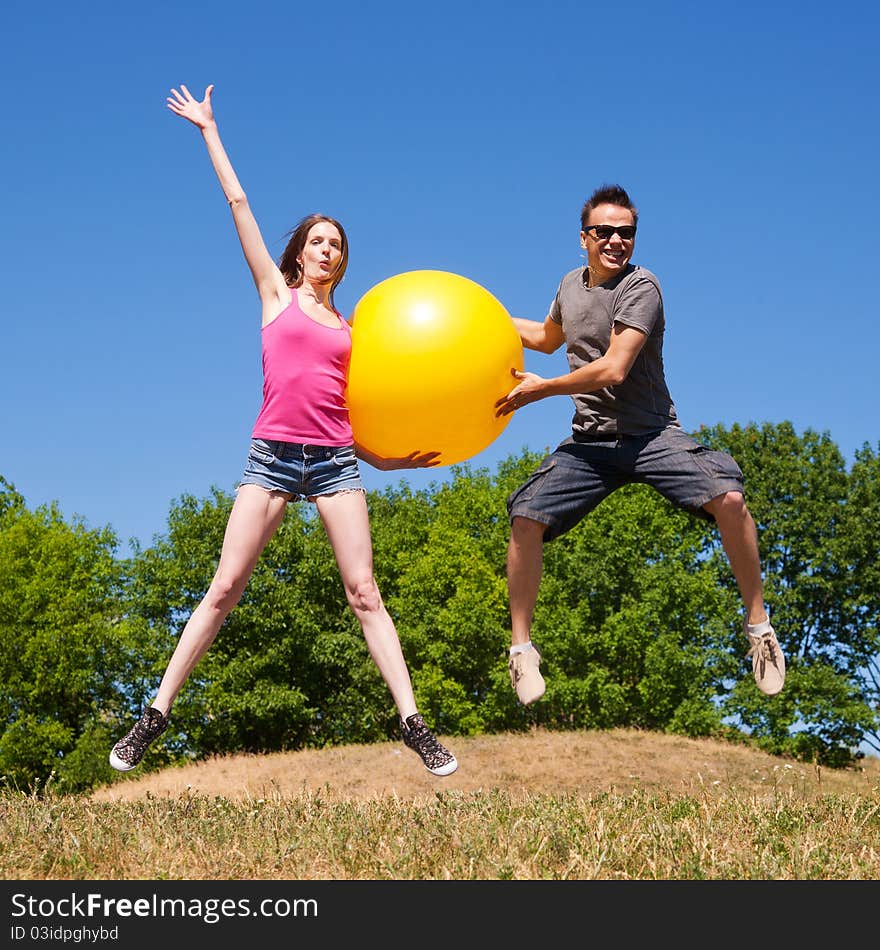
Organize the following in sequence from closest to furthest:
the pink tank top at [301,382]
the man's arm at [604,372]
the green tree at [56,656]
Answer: the pink tank top at [301,382], the man's arm at [604,372], the green tree at [56,656]

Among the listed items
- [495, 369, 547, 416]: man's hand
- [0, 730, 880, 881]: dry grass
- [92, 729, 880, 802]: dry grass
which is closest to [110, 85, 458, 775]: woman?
[0, 730, 880, 881]: dry grass

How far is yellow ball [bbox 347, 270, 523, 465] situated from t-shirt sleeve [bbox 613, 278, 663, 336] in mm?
723

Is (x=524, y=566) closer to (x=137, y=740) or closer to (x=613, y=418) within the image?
(x=613, y=418)

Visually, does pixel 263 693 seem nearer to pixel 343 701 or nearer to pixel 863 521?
pixel 343 701

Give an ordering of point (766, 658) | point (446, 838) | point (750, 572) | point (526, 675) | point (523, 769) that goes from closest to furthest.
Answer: point (446, 838), point (750, 572), point (526, 675), point (766, 658), point (523, 769)

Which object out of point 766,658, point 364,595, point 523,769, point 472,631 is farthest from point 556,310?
point 472,631

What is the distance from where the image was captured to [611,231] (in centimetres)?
655

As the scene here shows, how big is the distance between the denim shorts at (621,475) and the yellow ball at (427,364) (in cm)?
58

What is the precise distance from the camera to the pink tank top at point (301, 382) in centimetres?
600

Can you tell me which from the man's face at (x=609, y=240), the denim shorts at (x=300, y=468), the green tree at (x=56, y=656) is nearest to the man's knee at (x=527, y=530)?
the denim shorts at (x=300, y=468)

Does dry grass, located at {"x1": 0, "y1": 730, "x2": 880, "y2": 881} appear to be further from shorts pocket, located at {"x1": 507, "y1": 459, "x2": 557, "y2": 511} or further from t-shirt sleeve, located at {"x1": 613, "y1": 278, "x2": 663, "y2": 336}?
t-shirt sleeve, located at {"x1": 613, "y1": 278, "x2": 663, "y2": 336}

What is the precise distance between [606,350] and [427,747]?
281 cm

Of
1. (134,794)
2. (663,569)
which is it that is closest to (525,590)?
(134,794)

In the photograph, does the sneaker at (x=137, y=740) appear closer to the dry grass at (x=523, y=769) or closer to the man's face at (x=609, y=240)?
the man's face at (x=609, y=240)
